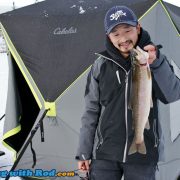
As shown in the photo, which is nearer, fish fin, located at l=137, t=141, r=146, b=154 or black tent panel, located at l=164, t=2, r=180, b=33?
fish fin, located at l=137, t=141, r=146, b=154

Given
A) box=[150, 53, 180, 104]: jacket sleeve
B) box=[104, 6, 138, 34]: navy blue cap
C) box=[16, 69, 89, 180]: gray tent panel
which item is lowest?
box=[16, 69, 89, 180]: gray tent panel

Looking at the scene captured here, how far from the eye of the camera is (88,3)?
4766 millimetres

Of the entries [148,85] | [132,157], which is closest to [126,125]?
[132,157]

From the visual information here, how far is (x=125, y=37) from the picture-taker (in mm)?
2461

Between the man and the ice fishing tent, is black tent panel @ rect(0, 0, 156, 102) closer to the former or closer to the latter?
the ice fishing tent

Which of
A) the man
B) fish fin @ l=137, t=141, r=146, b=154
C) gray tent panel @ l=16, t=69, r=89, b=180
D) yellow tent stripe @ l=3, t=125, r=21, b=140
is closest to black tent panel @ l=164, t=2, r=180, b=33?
gray tent panel @ l=16, t=69, r=89, b=180

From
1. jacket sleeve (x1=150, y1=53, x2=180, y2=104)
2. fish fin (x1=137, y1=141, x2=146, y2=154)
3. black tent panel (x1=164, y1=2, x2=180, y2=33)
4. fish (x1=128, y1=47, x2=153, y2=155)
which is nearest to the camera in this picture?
fish (x1=128, y1=47, x2=153, y2=155)

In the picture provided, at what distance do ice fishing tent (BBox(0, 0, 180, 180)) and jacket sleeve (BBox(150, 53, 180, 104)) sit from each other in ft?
4.68

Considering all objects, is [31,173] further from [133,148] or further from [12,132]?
[133,148]

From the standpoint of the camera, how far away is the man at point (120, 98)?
248cm

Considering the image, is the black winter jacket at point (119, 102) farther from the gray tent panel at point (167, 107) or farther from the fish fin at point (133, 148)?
the gray tent panel at point (167, 107)

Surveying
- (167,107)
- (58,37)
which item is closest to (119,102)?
(167,107)

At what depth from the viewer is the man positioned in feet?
8.13

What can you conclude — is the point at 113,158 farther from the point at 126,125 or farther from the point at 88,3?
the point at 88,3
